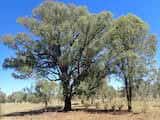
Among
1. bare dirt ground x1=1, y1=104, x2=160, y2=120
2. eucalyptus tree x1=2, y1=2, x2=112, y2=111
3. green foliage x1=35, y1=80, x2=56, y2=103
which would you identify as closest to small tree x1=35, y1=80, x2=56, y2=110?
green foliage x1=35, y1=80, x2=56, y2=103


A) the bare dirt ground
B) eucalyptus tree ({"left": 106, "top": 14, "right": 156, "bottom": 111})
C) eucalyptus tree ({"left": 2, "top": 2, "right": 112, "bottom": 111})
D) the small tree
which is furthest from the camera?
the small tree

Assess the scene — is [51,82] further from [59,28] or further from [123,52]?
[123,52]

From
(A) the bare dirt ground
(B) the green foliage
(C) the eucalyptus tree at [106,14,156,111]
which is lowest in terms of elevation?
(A) the bare dirt ground

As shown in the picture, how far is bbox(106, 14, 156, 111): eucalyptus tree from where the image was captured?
1228 inches

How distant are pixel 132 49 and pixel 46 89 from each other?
53.0 feet

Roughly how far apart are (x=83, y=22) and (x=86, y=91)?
789cm

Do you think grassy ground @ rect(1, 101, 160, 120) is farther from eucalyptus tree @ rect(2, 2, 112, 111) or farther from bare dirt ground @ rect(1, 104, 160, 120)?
eucalyptus tree @ rect(2, 2, 112, 111)

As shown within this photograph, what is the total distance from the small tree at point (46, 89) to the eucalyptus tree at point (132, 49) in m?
10.8

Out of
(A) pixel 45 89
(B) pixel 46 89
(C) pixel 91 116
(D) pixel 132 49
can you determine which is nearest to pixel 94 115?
(C) pixel 91 116

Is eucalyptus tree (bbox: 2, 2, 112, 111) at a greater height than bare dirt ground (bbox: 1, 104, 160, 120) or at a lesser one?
greater

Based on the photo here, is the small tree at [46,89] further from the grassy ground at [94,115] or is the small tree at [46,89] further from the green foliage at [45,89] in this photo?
the grassy ground at [94,115]

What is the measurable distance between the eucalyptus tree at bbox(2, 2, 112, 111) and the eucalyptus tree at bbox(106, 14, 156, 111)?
2.86 metres

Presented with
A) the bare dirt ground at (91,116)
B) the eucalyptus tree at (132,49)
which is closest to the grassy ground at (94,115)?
the bare dirt ground at (91,116)

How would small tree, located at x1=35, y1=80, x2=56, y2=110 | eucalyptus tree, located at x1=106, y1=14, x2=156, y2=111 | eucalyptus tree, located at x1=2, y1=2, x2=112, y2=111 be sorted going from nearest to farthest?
eucalyptus tree, located at x1=106, y1=14, x2=156, y2=111
eucalyptus tree, located at x1=2, y1=2, x2=112, y2=111
small tree, located at x1=35, y1=80, x2=56, y2=110
